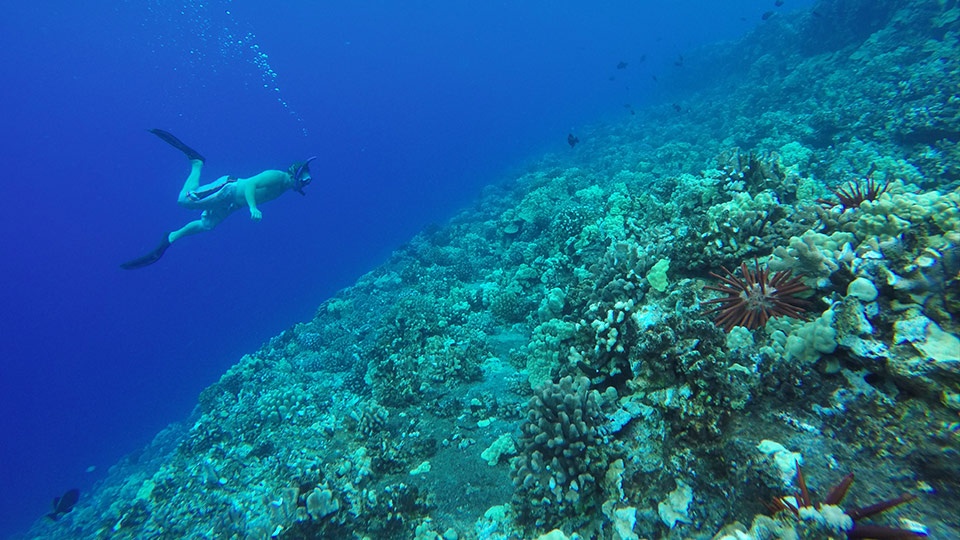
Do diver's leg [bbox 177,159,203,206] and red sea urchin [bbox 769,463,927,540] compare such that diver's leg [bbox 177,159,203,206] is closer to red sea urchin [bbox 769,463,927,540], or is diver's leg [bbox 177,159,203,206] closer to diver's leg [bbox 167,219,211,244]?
diver's leg [bbox 167,219,211,244]

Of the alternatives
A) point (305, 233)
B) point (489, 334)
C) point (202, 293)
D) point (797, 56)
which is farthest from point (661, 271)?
point (305, 233)

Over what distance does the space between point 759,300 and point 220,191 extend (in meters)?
15.3

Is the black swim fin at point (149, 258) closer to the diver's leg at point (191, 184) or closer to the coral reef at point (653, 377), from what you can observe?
the diver's leg at point (191, 184)

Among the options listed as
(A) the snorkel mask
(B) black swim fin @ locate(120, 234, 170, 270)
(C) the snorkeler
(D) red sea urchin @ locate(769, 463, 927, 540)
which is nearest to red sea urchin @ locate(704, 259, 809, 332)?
(D) red sea urchin @ locate(769, 463, 927, 540)

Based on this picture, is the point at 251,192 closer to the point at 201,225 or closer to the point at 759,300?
the point at 201,225

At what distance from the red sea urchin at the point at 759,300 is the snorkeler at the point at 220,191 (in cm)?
1199

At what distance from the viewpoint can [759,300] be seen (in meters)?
4.19

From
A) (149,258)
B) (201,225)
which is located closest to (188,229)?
(201,225)

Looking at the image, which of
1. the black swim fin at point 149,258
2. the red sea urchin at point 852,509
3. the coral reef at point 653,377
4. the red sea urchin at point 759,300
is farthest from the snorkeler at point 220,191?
the red sea urchin at point 852,509

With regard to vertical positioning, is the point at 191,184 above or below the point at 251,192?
above

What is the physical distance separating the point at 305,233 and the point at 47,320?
60.1 m

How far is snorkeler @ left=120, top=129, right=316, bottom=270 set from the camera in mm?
12664

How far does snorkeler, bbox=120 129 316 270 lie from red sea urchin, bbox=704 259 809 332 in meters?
12.0

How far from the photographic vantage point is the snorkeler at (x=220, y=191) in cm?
1266
